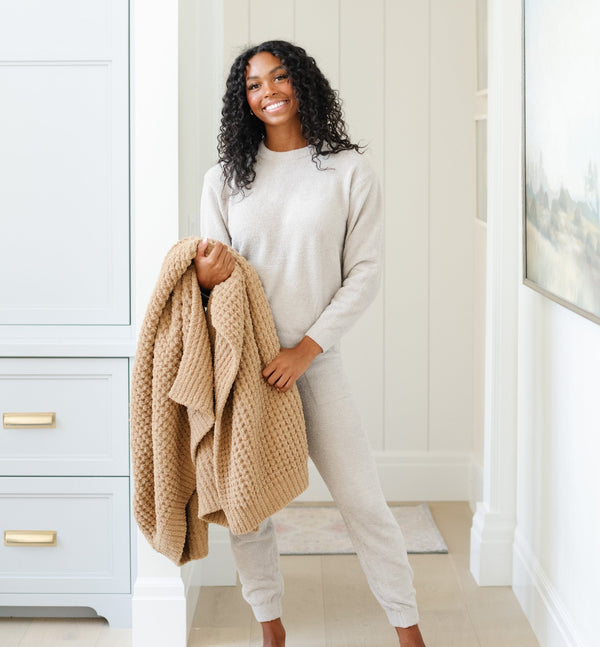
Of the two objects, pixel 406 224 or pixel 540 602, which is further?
pixel 406 224

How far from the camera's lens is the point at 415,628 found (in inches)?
89.6

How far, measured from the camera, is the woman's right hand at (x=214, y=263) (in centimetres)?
209

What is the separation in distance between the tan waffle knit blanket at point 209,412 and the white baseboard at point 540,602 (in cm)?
70

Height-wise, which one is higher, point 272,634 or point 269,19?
point 269,19

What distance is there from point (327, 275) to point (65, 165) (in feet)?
2.71

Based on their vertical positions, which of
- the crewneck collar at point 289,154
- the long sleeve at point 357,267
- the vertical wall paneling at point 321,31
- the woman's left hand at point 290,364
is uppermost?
the vertical wall paneling at point 321,31

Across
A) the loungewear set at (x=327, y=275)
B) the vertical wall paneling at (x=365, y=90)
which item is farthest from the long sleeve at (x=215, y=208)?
the vertical wall paneling at (x=365, y=90)

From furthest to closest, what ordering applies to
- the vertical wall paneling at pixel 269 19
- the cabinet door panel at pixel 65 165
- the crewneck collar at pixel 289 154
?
the vertical wall paneling at pixel 269 19 < the cabinet door panel at pixel 65 165 < the crewneck collar at pixel 289 154

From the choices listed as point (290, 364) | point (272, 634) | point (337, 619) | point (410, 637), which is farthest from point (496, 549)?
point (290, 364)

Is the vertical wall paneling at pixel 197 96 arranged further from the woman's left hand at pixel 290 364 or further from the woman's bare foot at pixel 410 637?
the woman's bare foot at pixel 410 637

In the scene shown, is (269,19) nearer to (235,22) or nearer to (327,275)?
(235,22)

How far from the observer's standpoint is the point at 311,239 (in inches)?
84.5

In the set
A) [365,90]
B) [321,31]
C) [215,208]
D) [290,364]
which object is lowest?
[290,364]

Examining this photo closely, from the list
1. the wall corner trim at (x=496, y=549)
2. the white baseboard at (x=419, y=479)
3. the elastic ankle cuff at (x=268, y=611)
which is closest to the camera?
the elastic ankle cuff at (x=268, y=611)
